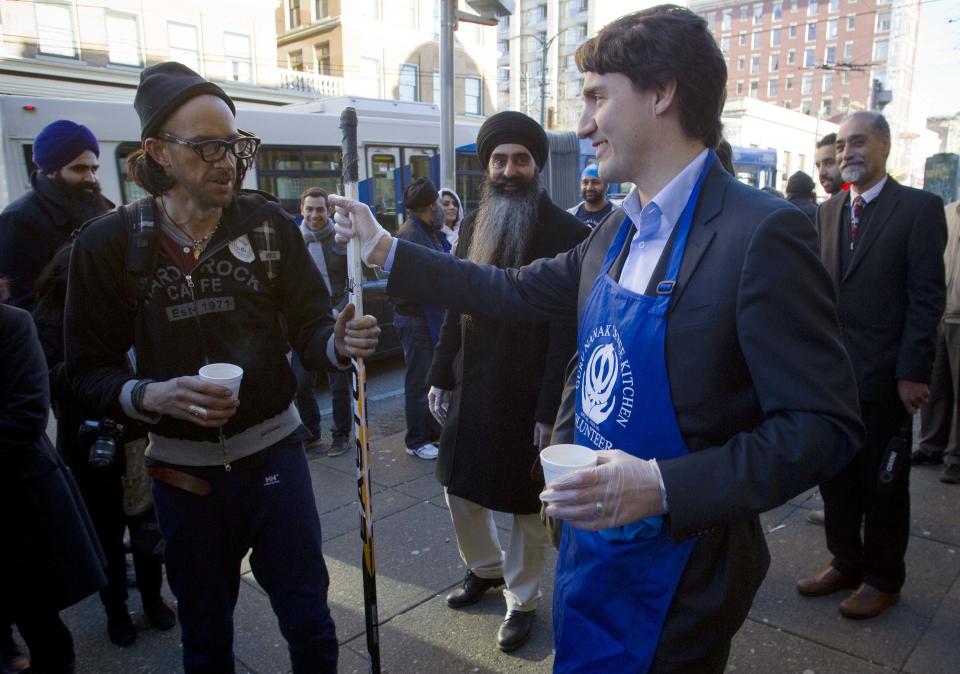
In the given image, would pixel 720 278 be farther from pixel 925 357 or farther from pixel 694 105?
pixel 925 357

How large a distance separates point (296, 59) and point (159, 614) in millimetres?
38127

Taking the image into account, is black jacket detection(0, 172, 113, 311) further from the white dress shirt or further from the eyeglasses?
the white dress shirt

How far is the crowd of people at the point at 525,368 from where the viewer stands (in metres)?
1.41

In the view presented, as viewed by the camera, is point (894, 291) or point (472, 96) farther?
point (472, 96)

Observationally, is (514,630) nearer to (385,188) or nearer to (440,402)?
(440,402)

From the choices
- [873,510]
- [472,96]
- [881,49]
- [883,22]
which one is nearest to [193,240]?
[873,510]

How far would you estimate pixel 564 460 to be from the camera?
4.68 feet

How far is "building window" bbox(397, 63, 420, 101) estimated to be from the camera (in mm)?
35031

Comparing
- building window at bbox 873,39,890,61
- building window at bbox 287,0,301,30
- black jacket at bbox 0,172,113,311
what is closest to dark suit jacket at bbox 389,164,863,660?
black jacket at bbox 0,172,113,311

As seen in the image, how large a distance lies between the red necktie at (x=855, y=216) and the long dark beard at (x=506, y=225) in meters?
1.58

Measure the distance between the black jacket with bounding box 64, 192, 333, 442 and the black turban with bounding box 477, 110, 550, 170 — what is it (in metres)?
1.39

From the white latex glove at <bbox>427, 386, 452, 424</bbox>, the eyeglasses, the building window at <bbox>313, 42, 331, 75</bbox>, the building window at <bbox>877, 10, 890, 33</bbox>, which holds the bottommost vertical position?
the white latex glove at <bbox>427, 386, 452, 424</bbox>

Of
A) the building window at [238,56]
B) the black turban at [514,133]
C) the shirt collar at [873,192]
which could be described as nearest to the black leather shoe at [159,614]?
the black turban at [514,133]

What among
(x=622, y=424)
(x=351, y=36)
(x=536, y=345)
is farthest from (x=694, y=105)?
(x=351, y=36)
